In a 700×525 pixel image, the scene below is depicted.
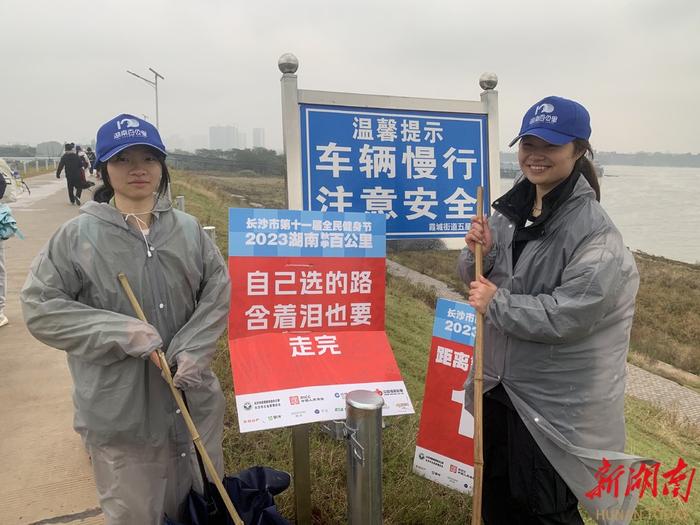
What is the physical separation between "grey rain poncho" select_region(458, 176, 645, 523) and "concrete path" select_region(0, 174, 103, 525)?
7.58 ft

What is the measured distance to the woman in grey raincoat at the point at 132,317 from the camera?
5.53 ft

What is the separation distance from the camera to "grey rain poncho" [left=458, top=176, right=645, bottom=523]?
1.62 meters

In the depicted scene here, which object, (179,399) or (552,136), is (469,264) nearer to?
(552,136)

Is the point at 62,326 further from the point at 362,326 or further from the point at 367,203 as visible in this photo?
the point at 367,203

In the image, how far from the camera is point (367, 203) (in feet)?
8.80

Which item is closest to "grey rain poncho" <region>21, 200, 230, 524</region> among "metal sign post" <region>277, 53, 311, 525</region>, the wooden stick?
"metal sign post" <region>277, 53, 311, 525</region>

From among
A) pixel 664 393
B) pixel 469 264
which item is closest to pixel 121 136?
pixel 469 264

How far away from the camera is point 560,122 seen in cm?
172

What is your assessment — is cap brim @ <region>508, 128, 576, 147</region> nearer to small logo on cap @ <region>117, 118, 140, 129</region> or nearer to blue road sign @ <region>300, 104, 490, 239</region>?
blue road sign @ <region>300, 104, 490, 239</region>

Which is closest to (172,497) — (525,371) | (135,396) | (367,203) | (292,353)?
(135,396)

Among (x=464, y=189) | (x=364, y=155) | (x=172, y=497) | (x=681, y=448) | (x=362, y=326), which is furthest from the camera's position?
(x=681, y=448)

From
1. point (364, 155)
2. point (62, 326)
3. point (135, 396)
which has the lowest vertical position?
point (135, 396)

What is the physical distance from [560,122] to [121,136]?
1.51 metres

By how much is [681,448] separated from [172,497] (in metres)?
5.76
